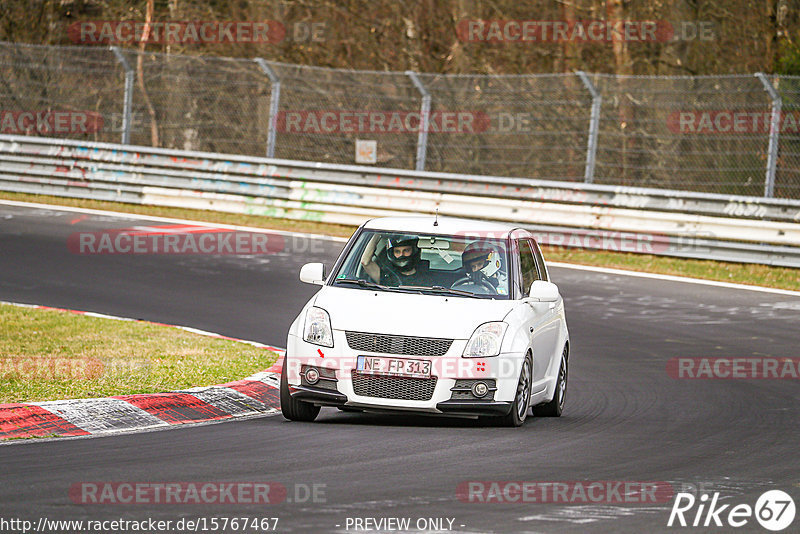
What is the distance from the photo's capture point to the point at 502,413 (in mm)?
9117

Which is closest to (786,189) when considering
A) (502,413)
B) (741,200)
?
(741,200)

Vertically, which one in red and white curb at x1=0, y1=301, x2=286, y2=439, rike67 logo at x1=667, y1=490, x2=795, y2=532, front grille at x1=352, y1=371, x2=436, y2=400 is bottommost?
red and white curb at x1=0, y1=301, x2=286, y2=439

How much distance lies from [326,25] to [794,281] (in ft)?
65.1

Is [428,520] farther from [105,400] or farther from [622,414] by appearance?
[622,414]

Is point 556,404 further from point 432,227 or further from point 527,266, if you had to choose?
point 432,227

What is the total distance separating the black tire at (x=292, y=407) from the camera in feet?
30.3

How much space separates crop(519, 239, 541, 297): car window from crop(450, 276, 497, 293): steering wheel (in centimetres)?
28

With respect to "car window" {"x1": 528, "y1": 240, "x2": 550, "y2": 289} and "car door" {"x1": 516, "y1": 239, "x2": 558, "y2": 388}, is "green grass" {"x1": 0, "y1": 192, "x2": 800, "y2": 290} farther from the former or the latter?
"car door" {"x1": 516, "y1": 239, "x2": 558, "y2": 388}

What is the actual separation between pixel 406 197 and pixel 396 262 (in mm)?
12497

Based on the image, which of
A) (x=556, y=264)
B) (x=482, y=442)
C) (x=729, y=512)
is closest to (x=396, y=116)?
(x=556, y=264)

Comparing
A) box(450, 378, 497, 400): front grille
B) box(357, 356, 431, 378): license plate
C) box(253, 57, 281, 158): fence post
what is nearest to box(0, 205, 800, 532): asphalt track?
box(450, 378, 497, 400): front grille

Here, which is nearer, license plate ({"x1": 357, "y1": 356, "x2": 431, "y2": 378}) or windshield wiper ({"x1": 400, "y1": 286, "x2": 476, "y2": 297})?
license plate ({"x1": 357, "y1": 356, "x2": 431, "y2": 378})

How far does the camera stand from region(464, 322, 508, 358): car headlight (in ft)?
29.6

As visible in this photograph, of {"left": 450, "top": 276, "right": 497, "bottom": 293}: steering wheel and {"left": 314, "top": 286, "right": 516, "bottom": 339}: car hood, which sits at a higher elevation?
{"left": 450, "top": 276, "right": 497, "bottom": 293}: steering wheel
